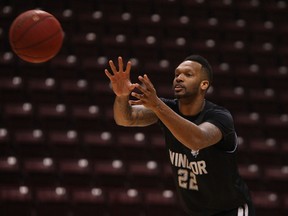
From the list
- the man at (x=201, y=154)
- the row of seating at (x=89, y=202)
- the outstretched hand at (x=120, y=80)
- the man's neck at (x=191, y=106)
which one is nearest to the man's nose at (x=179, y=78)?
the man at (x=201, y=154)

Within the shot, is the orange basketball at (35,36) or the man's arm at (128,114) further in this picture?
the orange basketball at (35,36)

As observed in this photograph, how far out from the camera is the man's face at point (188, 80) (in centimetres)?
265

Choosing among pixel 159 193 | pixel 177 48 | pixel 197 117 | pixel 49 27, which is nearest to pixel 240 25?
pixel 177 48

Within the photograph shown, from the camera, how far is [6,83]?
22.9 feet

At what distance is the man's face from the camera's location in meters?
2.65

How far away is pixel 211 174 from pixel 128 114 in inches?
20.5

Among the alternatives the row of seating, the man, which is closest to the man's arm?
the man

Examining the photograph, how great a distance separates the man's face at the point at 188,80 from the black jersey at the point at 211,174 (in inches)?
5.7

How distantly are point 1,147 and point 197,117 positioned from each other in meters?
4.01

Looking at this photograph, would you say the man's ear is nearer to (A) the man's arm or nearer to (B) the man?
(B) the man

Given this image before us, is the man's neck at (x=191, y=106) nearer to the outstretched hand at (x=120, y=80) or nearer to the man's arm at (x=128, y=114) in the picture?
the man's arm at (x=128, y=114)

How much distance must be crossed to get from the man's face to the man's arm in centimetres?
26

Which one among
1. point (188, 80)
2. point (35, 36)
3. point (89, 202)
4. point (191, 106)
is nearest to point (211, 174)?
point (191, 106)

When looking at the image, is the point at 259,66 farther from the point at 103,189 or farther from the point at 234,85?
the point at 103,189
